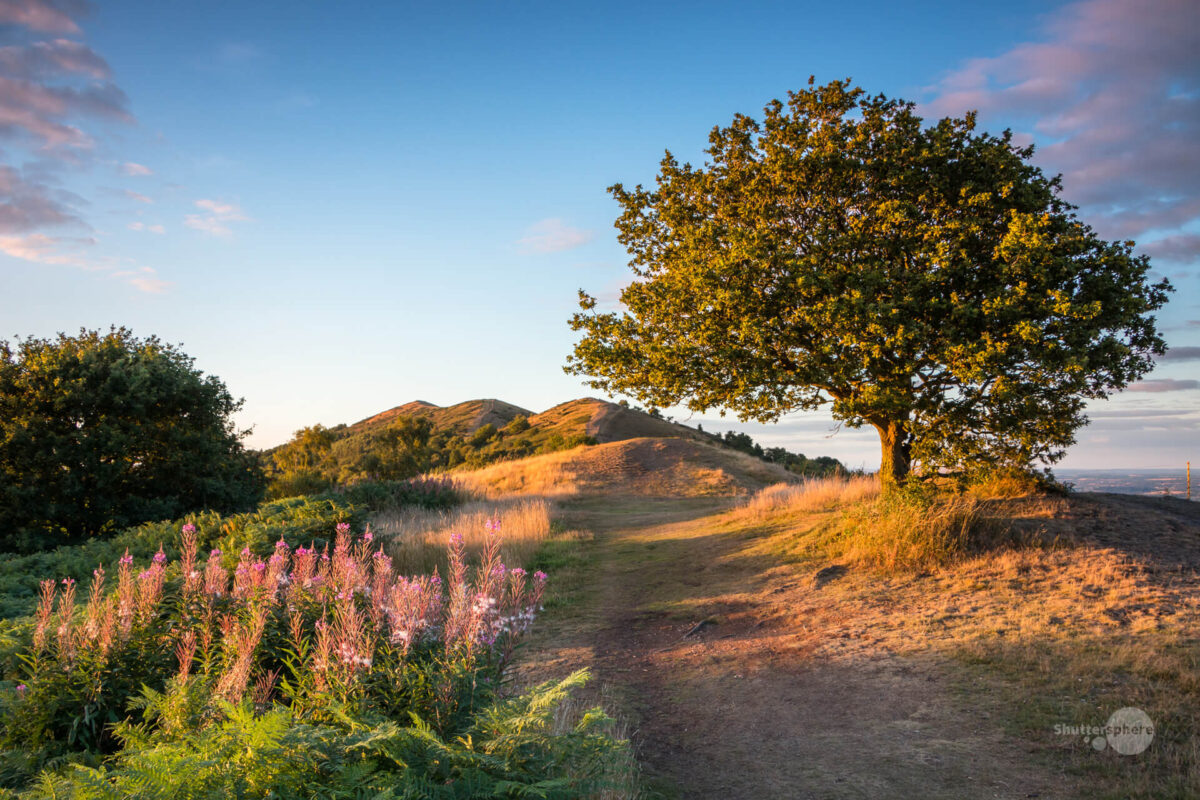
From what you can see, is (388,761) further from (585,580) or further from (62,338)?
(62,338)

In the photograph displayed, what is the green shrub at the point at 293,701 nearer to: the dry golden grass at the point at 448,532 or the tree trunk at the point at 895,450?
the dry golden grass at the point at 448,532

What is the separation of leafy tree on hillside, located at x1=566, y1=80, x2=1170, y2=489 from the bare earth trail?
3.89m

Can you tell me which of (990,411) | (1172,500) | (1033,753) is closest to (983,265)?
(990,411)

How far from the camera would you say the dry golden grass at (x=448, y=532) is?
1196 cm

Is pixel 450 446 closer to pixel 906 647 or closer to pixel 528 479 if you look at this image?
pixel 528 479

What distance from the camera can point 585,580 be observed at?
39.8 feet

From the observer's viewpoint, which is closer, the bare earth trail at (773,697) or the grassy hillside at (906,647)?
the bare earth trail at (773,697)

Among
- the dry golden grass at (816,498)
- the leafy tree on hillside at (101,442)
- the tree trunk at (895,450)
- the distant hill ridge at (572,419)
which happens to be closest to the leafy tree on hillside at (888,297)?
the tree trunk at (895,450)

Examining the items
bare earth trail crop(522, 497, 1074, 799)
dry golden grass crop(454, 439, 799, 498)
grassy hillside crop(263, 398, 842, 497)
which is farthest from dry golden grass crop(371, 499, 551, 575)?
grassy hillside crop(263, 398, 842, 497)

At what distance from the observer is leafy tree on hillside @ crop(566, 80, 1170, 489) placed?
10555 mm

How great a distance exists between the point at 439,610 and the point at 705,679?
3.83 meters

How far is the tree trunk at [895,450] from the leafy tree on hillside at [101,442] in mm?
18384

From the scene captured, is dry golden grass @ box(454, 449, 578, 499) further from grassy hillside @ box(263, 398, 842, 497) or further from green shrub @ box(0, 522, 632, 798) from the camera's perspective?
green shrub @ box(0, 522, 632, 798)

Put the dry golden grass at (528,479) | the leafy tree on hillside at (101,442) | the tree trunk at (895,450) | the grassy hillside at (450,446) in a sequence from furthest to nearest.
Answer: the grassy hillside at (450,446) → the dry golden grass at (528,479) → the leafy tree on hillside at (101,442) → the tree trunk at (895,450)
